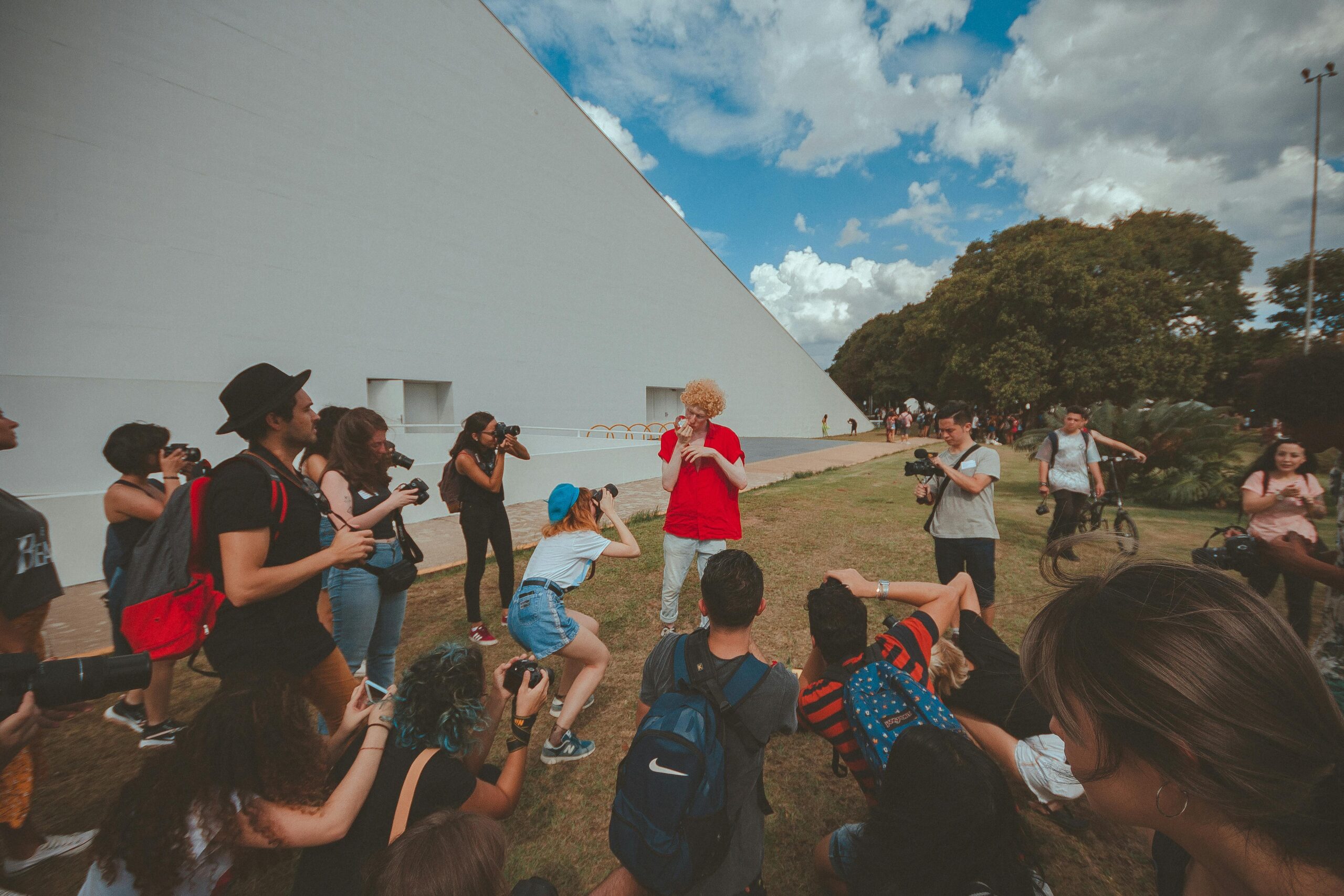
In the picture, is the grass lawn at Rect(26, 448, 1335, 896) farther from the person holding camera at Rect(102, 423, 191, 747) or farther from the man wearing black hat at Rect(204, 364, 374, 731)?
the man wearing black hat at Rect(204, 364, 374, 731)

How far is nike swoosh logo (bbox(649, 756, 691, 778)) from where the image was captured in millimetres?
1517

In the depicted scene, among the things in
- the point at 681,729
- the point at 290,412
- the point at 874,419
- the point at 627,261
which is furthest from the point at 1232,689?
the point at 874,419

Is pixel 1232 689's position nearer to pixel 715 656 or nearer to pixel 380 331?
pixel 715 656

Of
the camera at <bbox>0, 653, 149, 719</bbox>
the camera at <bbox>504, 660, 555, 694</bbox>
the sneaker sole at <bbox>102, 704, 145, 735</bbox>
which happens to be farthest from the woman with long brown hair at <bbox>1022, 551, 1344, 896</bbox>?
the sneaker sole at <bbox>102, 704, 145, 735</bbox>

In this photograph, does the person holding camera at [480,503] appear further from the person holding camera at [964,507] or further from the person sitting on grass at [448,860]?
the person holding camera at [964,507]

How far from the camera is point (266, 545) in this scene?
1911 millimetres

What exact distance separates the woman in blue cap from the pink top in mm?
4105

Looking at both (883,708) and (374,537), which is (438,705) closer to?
(374,537)

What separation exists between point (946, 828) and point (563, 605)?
200cm

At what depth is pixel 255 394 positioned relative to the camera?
6.69ft

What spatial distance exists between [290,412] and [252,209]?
31.3 feet

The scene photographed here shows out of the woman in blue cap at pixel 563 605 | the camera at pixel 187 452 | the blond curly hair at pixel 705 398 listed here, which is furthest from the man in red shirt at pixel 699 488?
the camera at pixel 187 452

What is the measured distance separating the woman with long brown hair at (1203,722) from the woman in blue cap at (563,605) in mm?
2063

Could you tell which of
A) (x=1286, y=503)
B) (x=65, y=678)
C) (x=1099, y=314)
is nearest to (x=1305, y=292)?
(x=1099, y=314)
